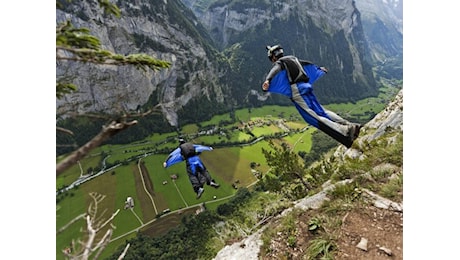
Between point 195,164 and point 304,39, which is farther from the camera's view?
point 304,39

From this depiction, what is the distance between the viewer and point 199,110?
14.3 m

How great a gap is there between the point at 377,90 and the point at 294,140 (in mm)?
7431

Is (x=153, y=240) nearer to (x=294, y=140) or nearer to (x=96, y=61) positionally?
(x=294, y=140)

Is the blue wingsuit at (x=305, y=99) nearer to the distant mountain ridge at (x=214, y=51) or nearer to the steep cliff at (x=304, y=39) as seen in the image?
the distant mountain ridge at (x=214, y=51)

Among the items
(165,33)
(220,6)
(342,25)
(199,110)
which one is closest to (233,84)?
(199,110)

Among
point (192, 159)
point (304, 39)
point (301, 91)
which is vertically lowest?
point (192, 159)

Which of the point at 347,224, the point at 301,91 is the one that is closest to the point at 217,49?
Result: the point at 301,91

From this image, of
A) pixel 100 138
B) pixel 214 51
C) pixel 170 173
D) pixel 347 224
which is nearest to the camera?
pixel 100 138

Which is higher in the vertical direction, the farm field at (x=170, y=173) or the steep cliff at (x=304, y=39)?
the steep cliff at (x=304, y=39)

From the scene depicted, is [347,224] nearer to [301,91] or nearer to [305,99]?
[305,99]

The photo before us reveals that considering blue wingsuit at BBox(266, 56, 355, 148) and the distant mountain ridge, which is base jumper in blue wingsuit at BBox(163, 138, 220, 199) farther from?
the distant mountain ridge

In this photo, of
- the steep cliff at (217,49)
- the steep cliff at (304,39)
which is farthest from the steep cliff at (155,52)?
the steep cliff at (304,39)

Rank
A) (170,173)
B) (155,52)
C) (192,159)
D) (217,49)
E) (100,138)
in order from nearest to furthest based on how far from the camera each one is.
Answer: (100,138) < (192,159) < (170,173) < (217,49) < (155,52)

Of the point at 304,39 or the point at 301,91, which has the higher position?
the point at 304,39
